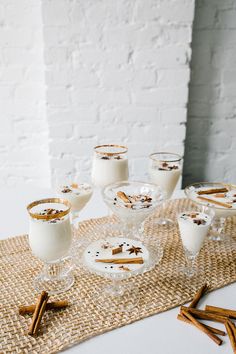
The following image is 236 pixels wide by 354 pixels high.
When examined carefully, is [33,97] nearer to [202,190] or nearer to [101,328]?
[202,190]

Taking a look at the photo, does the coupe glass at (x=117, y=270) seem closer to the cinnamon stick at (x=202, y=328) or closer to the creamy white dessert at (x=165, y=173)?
the cinnamon stick at (x=202, y=328)

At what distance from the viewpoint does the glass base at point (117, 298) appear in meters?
0.79

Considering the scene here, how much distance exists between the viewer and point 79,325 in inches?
29.0

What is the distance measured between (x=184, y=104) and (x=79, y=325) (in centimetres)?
145

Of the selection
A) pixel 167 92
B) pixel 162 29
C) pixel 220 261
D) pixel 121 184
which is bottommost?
pixel 220 261

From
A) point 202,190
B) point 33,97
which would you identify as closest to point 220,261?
point 202,190

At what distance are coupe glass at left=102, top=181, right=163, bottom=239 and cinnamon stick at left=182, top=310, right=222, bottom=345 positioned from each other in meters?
0.27

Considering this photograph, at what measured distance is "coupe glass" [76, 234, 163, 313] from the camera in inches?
30.7

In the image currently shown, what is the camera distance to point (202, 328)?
0.73 meters

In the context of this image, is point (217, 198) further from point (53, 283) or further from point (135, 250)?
point (53, 283)

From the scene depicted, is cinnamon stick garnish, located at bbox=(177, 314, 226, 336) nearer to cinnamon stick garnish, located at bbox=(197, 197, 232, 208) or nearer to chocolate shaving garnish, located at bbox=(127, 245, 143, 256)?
chocolate shaving garnish, located at bbox=(127, 245, 143, 256)

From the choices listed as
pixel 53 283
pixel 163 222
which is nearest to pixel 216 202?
pixel 163 222

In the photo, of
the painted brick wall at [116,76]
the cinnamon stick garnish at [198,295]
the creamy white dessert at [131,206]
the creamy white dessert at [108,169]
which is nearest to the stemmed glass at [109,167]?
the creamy white dessert at [108,169]

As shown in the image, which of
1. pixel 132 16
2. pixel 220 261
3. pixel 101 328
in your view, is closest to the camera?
pixel 101 328
